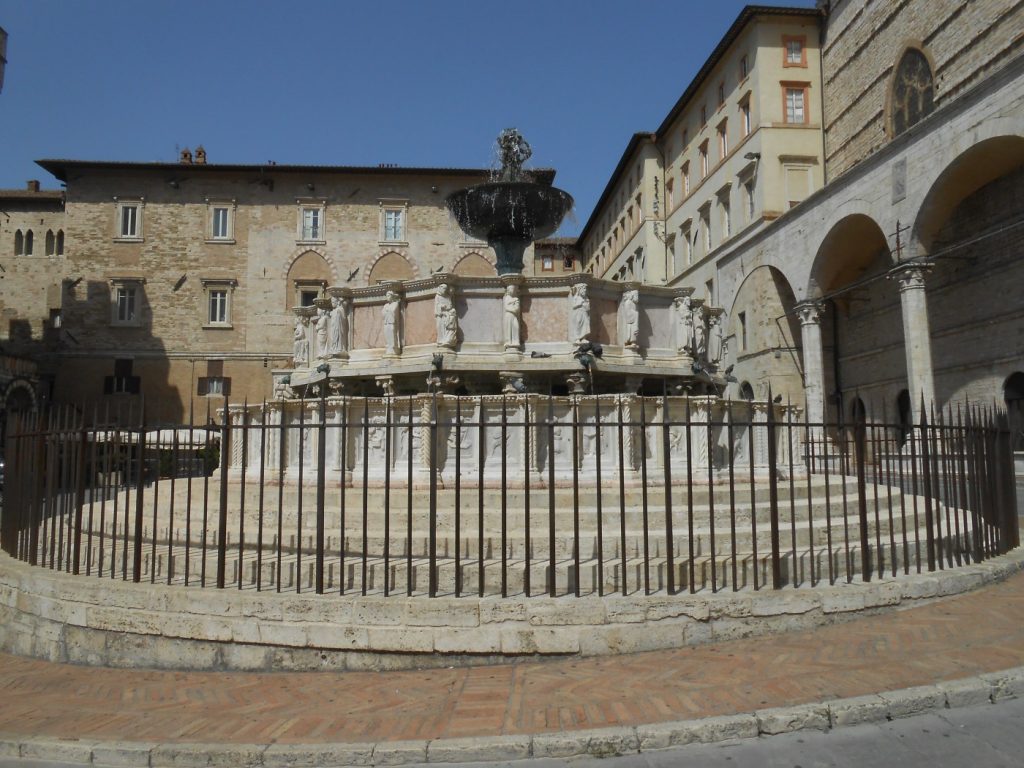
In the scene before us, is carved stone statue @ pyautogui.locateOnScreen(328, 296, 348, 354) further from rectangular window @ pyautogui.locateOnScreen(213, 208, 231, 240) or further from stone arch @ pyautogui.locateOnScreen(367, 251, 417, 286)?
rectangular window @ pyautogui.locateOnScreen(213, 208, 231, 240)

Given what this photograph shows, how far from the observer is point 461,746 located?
163 inches

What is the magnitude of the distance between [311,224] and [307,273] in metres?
2.53

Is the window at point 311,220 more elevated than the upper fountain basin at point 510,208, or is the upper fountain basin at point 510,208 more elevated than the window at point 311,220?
the window at point 311,220

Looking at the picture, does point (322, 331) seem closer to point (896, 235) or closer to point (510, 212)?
point (510, 212)

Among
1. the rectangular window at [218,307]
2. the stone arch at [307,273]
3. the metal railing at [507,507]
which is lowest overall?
the metal railing at [507,507]

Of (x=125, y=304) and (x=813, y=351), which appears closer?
(x=813, y=351)

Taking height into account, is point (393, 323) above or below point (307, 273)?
below

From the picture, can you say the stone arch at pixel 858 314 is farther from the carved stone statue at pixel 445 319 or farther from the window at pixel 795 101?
the carved stone statue at pixel 445 319

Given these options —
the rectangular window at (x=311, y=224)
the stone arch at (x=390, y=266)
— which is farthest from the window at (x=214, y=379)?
the stone arch at (x=390, y=266)

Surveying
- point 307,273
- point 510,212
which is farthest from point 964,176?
point 307,273

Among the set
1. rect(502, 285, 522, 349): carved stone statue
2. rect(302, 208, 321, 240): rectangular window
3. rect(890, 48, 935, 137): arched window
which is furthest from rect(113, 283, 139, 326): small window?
rect(890, 48, 935, 137): arched window

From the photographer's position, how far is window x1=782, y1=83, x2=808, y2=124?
106 ft

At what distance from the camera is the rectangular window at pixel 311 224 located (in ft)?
125

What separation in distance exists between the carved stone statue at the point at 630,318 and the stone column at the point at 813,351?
17.8 metres
